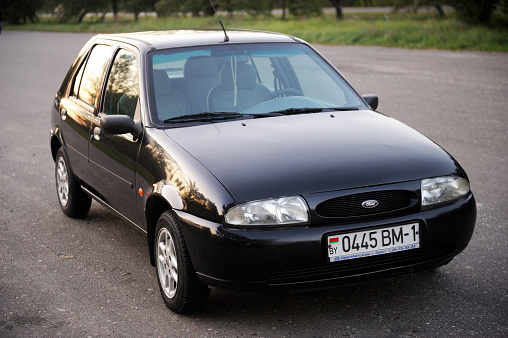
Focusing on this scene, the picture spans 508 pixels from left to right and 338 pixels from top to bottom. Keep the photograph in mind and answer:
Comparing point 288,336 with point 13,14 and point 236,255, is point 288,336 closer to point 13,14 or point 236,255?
point 236,255

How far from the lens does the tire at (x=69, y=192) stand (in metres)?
6.14

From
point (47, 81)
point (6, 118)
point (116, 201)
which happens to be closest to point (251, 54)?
point (116, 201)

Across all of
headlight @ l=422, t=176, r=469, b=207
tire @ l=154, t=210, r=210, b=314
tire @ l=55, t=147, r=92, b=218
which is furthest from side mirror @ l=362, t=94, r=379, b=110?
tire @ l=55, t=147, r=92, b=218

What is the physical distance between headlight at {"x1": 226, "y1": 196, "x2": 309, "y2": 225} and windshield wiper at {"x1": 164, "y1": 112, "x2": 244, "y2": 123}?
1.17 metres

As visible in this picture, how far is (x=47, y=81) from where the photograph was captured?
691 inches

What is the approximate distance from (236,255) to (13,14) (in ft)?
212

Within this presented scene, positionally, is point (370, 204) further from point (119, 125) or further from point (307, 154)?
point (119, 125)

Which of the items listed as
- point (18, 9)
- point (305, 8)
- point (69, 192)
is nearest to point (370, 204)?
point (69, 192)

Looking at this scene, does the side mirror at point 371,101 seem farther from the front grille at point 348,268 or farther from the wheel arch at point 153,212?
the wheel arch at point 153,212

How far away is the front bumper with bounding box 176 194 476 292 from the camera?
12.0ft

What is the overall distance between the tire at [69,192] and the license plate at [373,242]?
3047 millimetres

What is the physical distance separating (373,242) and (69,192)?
10.9ft

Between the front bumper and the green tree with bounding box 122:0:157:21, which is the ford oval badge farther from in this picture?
the green tree with bounding box 122:0:157:21

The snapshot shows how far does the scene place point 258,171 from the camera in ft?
12.7
